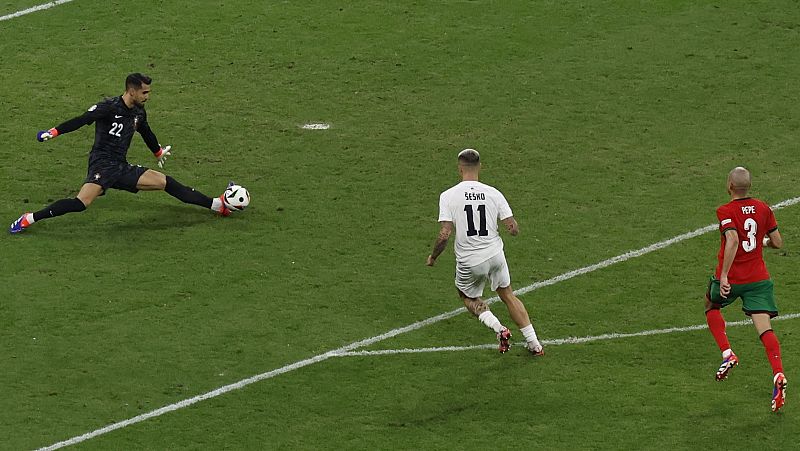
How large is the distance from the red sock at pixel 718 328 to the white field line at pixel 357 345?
2.92 meters

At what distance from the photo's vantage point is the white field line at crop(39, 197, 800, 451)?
13367 mm

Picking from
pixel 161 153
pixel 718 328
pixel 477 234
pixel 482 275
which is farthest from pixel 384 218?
pixel 718 328

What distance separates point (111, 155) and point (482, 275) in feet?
18.9

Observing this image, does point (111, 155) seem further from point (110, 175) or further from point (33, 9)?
point (33, 9)

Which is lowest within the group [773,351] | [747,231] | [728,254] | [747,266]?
[773,351]

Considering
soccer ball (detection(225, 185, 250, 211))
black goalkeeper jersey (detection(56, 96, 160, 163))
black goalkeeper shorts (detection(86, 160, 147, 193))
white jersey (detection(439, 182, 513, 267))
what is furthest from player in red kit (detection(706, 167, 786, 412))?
black goalkeeper jersey (detection(56, 96, 160, 163))

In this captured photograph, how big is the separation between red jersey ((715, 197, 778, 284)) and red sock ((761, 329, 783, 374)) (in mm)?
537

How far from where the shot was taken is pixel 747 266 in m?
13.5

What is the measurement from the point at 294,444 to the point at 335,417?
63cm

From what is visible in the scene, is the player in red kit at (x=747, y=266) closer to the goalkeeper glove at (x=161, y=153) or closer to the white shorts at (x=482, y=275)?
the white shorts at (x=482, y=275)

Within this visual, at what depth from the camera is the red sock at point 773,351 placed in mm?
13305

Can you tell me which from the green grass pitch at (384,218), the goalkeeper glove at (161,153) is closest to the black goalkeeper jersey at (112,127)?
the goalkeeper glove at (161,153)

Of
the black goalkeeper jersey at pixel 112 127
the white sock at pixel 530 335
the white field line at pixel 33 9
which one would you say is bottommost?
the white sock at pixel 530 335

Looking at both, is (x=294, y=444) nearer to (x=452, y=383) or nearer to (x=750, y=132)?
Result: (x=452, y=383)
